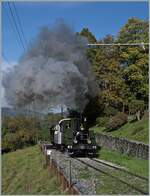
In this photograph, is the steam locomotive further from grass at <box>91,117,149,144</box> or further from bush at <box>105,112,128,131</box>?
bush at <box>105,112,128,131</box>

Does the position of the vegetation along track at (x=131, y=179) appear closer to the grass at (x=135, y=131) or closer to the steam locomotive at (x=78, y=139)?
the steam locomotive at (x=78, y=139)

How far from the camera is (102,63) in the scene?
47.5 m

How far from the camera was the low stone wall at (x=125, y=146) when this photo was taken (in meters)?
23.7

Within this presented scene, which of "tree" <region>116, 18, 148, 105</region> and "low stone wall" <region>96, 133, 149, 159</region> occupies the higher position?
"tree" <region>116, 18, 148, 105</region>

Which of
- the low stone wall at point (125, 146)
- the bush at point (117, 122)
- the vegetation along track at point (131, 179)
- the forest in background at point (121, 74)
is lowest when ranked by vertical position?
the low stone wall at point (125, 146)

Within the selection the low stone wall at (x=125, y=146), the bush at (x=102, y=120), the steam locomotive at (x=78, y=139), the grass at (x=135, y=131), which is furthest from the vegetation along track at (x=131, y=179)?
the bush at (x=102, y=120)

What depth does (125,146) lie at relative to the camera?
28.0 meters

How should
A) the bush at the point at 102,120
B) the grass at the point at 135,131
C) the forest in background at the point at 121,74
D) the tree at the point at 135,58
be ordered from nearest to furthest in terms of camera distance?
the grass at the point at 135,131 < the tree at the point at 135,58 < the forest in background at the point at 121,74 < the bush at the point at 102,120

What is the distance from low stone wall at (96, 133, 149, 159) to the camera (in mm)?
23725

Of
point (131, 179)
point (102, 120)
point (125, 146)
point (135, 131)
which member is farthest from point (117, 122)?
point (131, 179)

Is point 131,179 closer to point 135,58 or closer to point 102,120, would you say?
point 102,120

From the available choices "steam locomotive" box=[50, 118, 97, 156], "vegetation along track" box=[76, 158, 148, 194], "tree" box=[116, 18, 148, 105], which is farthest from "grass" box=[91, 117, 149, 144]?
"vegetation along track" box=[76, 158, 148, 194]

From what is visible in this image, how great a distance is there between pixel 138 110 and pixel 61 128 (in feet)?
45.3

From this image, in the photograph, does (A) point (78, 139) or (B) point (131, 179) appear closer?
(B) point (131, 179)
